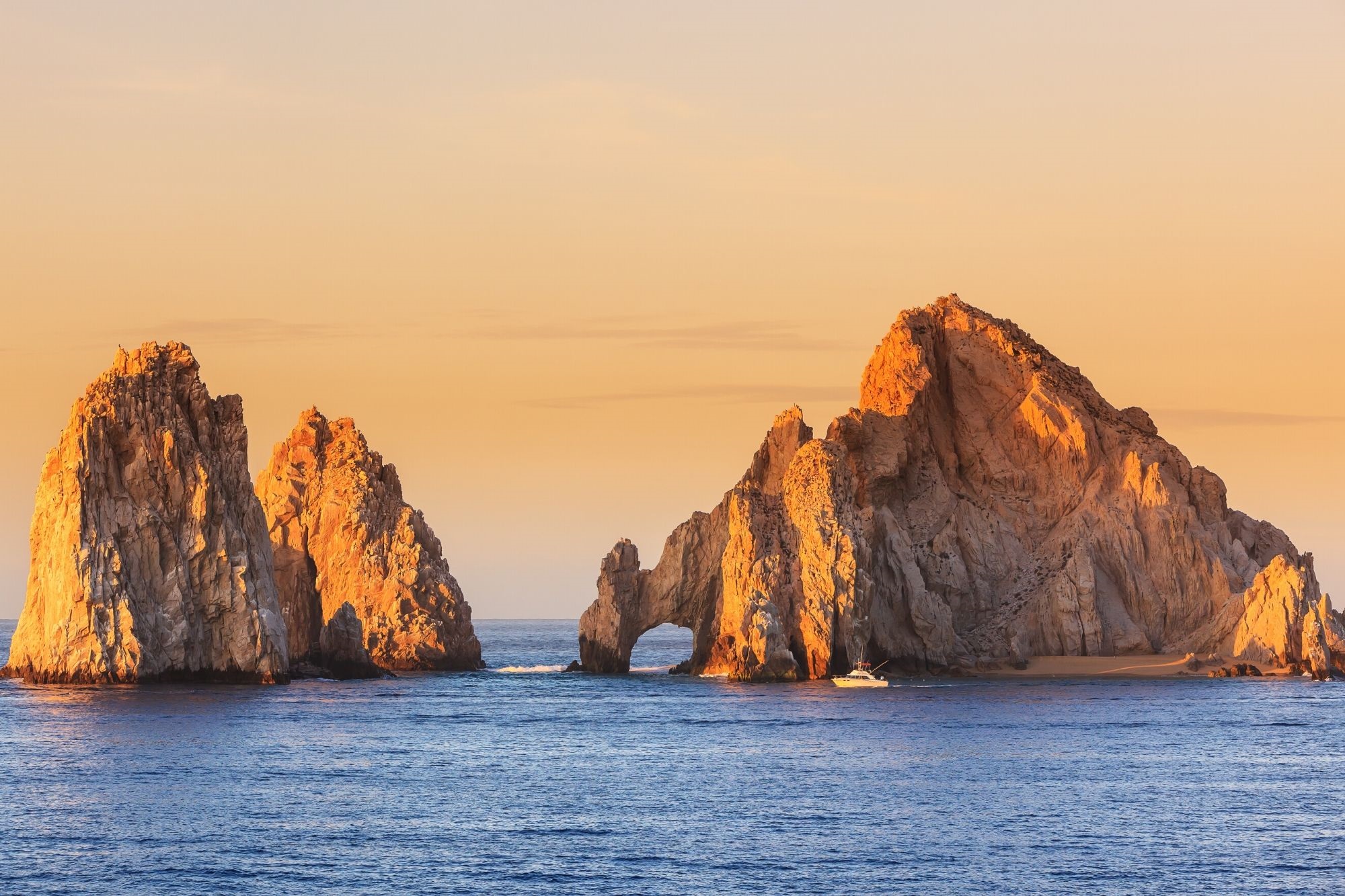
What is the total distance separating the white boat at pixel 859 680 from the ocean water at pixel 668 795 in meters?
11.6

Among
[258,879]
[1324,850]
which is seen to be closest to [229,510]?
[258,879]

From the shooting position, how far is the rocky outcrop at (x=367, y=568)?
146 meters

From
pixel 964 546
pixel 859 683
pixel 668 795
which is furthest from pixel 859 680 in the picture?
pixel 668 795

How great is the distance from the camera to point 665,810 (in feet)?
222

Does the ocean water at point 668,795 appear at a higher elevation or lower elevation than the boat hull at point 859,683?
lower

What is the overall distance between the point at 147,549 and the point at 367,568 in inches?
1327

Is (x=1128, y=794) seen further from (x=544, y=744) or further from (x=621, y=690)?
(x=621, y=690)

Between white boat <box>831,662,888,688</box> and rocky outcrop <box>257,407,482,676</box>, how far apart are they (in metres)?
31.2

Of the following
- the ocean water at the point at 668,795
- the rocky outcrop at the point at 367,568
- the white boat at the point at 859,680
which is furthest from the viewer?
the rocky outcrop at the point at 367,568

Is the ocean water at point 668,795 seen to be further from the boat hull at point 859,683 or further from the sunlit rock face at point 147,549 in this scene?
the boat hull at point 859,683

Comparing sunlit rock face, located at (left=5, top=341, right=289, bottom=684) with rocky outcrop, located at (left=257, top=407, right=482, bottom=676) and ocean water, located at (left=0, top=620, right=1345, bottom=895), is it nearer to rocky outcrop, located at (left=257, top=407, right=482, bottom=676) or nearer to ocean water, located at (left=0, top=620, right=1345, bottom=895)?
ocean water, located at (left=0, top=620, right=1345, bottom=895)

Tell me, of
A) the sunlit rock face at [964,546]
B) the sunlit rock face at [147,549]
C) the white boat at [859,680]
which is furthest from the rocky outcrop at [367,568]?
the white boat at [859,680]

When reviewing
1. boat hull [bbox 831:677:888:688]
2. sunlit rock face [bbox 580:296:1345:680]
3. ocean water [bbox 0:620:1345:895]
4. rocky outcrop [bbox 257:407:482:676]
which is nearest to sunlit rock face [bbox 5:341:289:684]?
ocean water [bbox 0:620:1345:895]

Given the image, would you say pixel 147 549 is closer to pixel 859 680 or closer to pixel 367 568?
pixel 367 568
